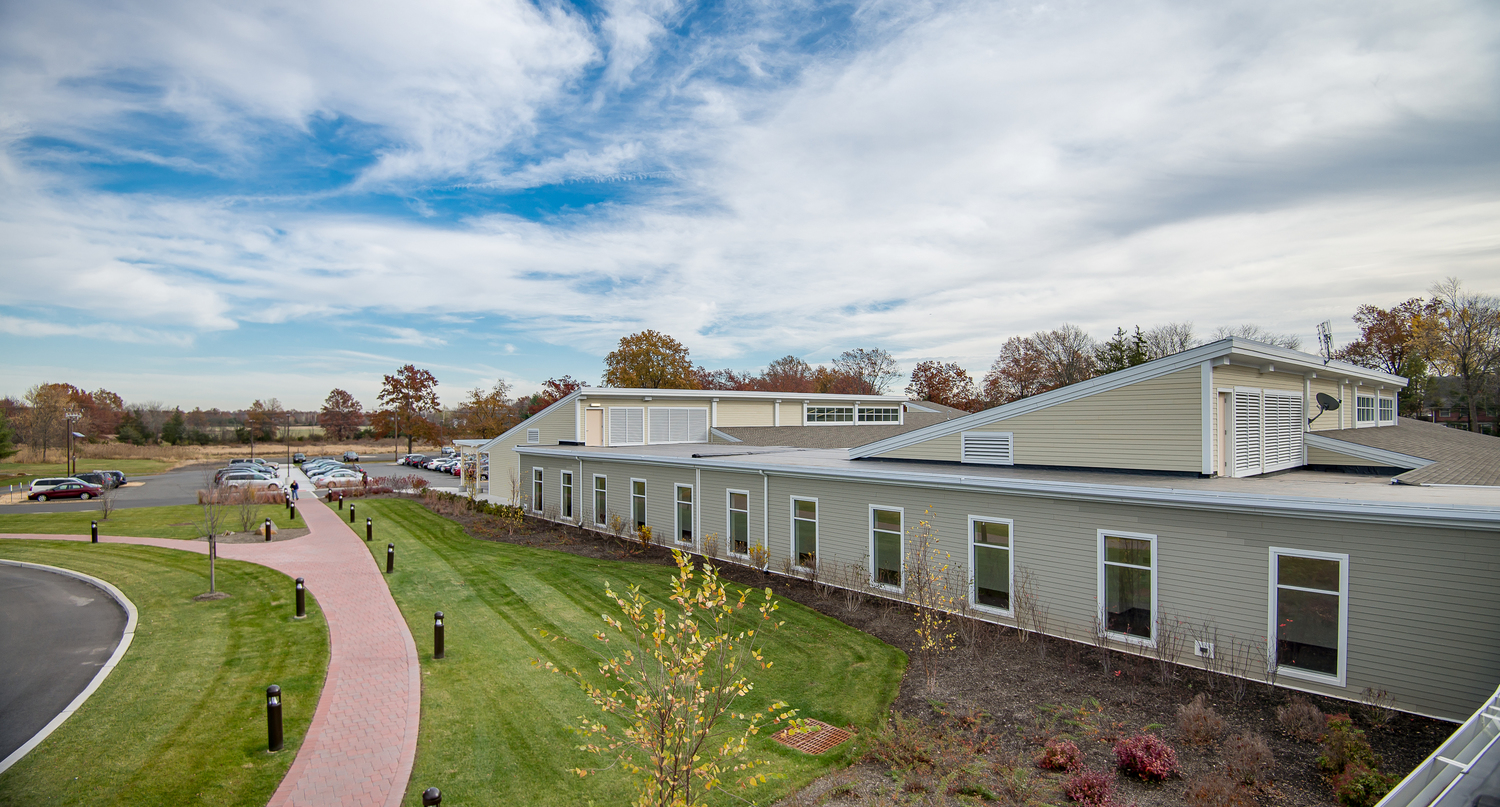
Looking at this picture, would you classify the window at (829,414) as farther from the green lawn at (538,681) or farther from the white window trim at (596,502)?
the green lawn at (538,681)

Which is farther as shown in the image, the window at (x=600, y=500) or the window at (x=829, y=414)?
the window at (x=829, y=414)

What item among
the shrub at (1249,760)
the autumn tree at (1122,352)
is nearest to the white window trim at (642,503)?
the shrub at (1249,760)

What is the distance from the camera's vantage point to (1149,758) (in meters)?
6.12

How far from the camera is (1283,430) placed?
12141mm

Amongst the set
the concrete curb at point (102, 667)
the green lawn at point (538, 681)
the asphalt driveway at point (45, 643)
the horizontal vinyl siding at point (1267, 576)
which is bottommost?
the green lawn at point (538, 681)

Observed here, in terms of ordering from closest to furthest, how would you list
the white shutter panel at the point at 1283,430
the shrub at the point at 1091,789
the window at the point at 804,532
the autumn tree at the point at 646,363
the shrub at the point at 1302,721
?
1. the shrub at the point at 1091,789
2. the shrub at the point at 1302,721
3. the white shutter panel at the point at 1283,430
4. the window at the point at 804,532
5. the autumn tree at the point at 646,363

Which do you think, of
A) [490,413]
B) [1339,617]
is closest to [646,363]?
[490,413]

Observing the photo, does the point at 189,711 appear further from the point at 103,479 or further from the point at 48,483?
the point at 103,479

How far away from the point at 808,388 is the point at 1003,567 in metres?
47.5

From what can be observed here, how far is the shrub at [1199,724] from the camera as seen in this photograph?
22.1 ft

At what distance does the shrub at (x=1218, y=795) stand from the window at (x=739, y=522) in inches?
405

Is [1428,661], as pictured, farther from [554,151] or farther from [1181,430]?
[554,151]

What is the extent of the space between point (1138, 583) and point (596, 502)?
A: 15.4 m

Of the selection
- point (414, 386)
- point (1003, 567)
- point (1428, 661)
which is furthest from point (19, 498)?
point (1428, 661)
